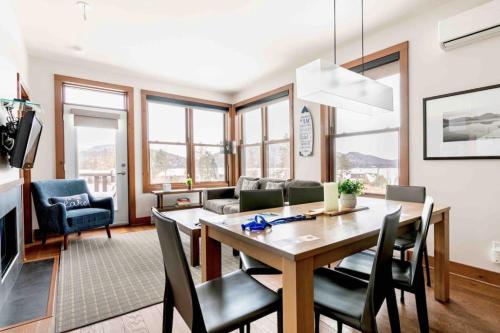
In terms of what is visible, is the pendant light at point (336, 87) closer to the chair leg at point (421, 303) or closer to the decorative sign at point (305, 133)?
the chair leg at point (421, 303)

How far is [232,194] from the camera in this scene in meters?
4.96

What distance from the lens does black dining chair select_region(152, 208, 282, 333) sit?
1.01 meters

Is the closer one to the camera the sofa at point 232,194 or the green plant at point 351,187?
the green plant at point 351,187

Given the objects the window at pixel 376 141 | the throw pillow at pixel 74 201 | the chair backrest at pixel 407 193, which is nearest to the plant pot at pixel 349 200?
the chair backrest at pixel 407 193

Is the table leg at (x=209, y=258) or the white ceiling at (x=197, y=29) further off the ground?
the white ceiling at (x=197, y=29)

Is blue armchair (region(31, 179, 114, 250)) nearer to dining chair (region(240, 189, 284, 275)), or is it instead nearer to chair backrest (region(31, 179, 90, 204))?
chair backrest (region(31, 179, 90, 204))

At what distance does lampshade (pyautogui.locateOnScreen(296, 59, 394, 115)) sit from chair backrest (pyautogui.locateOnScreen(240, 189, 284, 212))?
83 centimetres

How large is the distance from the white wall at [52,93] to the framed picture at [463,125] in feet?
14.6

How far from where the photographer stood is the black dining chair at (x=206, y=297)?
101 cm

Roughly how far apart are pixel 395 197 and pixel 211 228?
1946 mm

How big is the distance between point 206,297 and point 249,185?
3283 mm

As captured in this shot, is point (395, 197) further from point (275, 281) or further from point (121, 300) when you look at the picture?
point (121, 300)

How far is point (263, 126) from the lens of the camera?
5.16 metres

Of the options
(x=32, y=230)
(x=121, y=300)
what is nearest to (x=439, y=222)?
(x=121, y=300)
